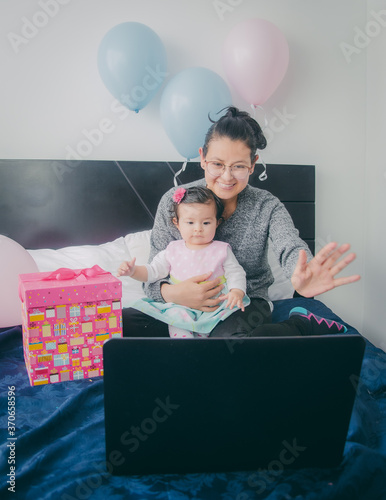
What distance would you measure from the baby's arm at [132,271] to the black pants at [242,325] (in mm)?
134

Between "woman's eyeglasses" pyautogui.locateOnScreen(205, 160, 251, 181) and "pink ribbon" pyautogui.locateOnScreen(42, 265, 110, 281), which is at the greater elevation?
"woman's eyeglasses" pyautogui.locateOnScreen(205, 160, 251, 181)

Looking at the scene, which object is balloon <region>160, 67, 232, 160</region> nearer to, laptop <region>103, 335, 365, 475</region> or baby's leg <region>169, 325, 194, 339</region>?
baby's leg <region>169, 325, 194, 339</region>

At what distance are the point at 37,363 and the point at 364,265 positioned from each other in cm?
204

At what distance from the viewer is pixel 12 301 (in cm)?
152

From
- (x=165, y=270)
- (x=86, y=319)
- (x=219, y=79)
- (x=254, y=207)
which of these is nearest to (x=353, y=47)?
(x=219, y=79)

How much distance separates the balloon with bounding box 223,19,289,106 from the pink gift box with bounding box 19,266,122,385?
129cm

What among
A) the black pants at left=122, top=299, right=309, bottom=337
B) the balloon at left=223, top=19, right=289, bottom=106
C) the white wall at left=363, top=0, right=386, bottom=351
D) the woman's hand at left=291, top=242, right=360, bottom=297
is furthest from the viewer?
the white wall at left=363, top=0, right=386, bottom=351

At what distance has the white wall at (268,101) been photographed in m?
2.18

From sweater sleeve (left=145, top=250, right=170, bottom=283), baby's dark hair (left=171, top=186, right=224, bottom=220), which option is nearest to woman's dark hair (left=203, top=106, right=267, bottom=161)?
baby's dark hair (left=171, top=186, right=224, bottom=220)

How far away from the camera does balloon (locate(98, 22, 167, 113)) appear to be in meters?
1.95

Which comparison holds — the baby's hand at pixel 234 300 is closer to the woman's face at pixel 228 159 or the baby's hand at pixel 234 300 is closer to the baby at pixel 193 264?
the baby at pixel 193 264

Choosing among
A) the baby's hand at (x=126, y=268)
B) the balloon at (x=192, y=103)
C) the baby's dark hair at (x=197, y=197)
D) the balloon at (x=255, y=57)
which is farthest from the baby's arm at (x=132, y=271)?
the balloon at (x=255, y=57)

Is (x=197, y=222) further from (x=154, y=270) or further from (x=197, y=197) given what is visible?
(x=154, y=270)

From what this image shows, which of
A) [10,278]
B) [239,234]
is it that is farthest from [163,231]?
[10,278]
